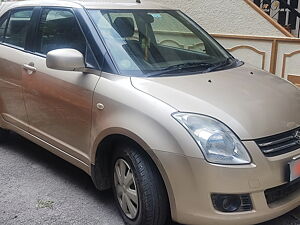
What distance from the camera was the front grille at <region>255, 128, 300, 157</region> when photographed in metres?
2.56

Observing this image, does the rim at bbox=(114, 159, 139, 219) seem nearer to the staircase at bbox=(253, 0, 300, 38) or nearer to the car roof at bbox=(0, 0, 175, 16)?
the car roof at bbox=(0, 0, 175, 16)

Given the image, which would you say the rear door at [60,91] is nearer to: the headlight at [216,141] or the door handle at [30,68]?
the door handle at [30,68]

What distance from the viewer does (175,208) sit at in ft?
A: 8.50

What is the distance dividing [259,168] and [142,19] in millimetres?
1806

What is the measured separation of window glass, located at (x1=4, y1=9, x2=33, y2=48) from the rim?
176 centimetres

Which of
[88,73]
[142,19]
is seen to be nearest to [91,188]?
[88,73]

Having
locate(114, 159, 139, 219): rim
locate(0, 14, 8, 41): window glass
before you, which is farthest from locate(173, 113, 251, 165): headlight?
locate(0, 14, 8, 41): window glass

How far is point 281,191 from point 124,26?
176cm

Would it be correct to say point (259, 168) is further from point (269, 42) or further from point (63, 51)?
point (269, 42)

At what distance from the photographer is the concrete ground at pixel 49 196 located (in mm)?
3137

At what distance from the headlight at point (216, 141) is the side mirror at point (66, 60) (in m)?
0.95

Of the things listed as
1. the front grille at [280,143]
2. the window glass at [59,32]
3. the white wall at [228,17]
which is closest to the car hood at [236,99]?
the front grille at [280,143]

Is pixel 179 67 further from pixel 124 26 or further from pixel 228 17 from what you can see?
pixel 228 17

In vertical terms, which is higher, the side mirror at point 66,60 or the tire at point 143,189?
the side mirror at point 66,60
